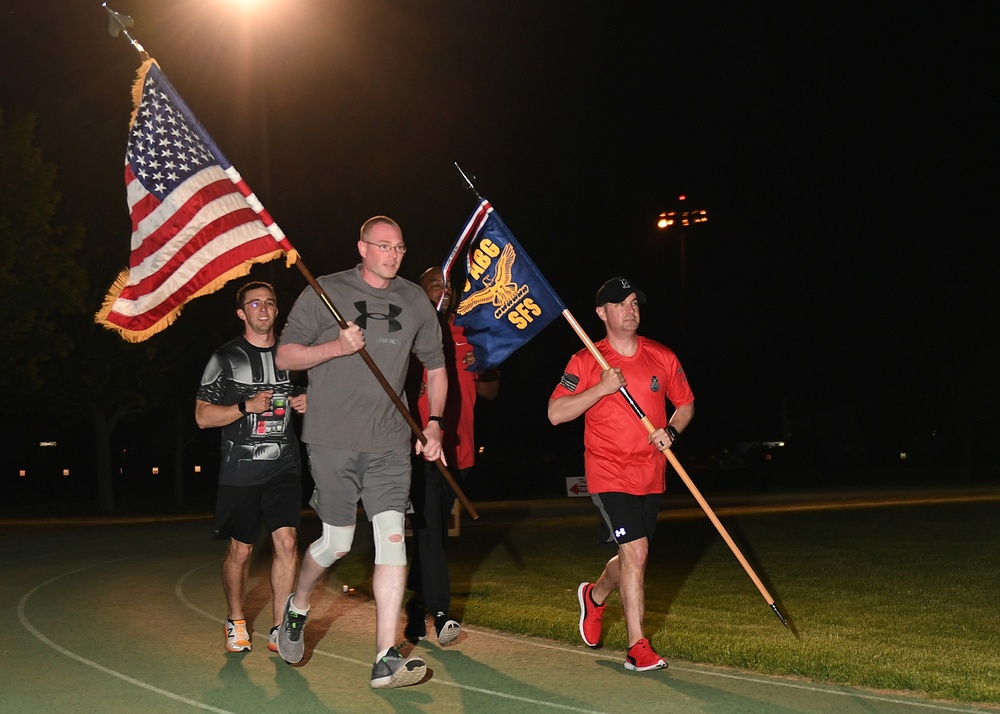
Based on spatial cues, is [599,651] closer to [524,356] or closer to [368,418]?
[368,418]

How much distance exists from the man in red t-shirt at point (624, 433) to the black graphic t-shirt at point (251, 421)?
175cm

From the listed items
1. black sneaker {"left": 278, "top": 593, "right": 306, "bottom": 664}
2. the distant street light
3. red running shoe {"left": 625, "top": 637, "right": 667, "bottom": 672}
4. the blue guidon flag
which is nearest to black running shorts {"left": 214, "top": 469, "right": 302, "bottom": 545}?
black sneaker {"left": 278, "top": 593, "right": 306, "bottom": 664}

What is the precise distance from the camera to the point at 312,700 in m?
5.94

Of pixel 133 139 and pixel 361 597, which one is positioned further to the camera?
pixel 361 597

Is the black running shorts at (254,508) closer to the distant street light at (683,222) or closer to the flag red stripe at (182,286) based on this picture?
the flag red stripe at (182,286)

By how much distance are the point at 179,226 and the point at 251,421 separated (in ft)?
4.30

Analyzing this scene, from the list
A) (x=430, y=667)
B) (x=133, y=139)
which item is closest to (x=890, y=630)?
(x=430, y=667)

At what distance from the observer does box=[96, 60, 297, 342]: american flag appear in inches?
272

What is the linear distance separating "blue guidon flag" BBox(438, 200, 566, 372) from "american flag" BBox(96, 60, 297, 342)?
140 centimetres

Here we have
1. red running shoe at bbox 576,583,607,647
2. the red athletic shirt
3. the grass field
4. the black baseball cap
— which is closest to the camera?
the grass field

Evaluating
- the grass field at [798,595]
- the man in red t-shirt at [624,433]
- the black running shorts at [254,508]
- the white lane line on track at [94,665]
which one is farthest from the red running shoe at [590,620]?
the white lane line on track at [94,665]

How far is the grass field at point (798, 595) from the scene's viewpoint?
665 centimetres

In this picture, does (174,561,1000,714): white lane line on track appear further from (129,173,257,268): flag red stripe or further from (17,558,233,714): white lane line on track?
(129,173,257,268): flag red stripe

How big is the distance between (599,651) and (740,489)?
106 ft
